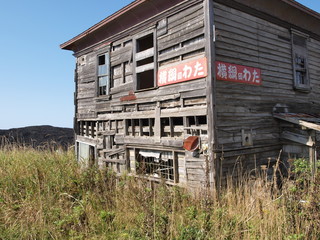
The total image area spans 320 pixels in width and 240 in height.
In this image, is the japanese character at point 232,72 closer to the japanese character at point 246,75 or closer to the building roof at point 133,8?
the japanese character at point 246,75

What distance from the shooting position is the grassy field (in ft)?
11.6

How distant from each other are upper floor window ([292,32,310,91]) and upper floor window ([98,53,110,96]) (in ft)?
23.4

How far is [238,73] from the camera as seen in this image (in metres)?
7.05

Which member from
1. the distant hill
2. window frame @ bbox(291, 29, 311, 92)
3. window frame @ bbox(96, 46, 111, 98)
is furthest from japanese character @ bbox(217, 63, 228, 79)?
the distant hill

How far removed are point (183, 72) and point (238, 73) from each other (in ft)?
5.18

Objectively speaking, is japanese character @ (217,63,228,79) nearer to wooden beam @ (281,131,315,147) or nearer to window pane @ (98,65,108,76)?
wooden beam @ (281,131,315,147)

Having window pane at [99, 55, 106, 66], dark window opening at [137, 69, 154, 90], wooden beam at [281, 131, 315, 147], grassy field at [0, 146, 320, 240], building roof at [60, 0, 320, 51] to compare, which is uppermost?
building roof at [60, 0, 320, 51]

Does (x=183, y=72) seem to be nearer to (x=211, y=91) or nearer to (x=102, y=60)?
(x=211, y=91)

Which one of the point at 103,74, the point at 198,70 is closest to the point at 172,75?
the point at 198,70

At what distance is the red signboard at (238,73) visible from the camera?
6606 millimetres

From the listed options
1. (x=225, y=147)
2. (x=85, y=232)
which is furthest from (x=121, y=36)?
(x=85, y=232)

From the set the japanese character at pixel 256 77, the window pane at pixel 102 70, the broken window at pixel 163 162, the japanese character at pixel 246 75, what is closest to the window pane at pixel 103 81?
the window pane at pixel 102 70

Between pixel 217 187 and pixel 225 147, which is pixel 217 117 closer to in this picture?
pixel 225 147

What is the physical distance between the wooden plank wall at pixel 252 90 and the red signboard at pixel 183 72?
504mm
